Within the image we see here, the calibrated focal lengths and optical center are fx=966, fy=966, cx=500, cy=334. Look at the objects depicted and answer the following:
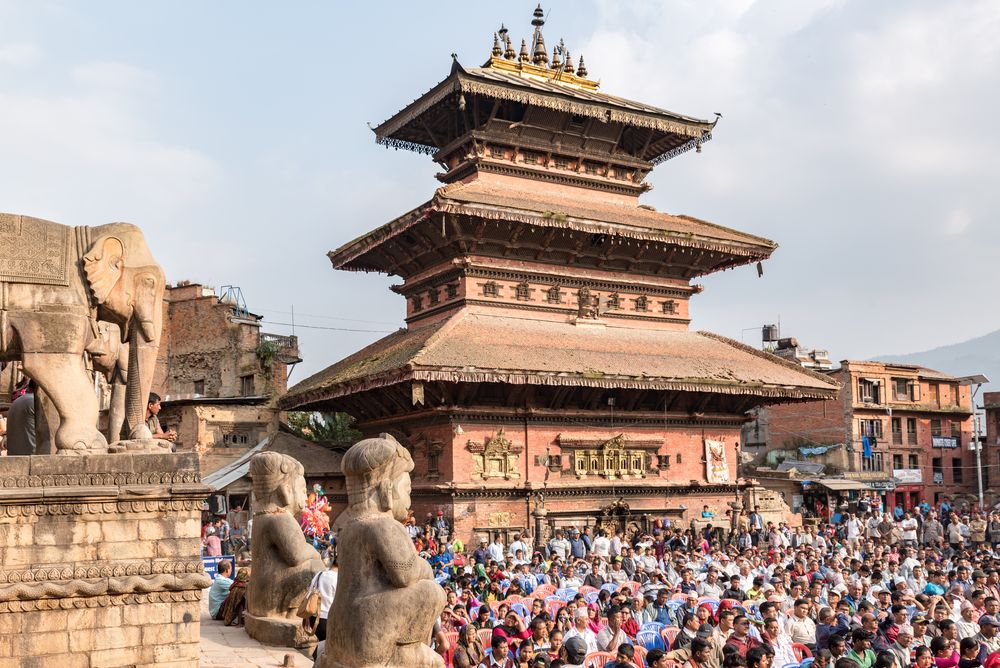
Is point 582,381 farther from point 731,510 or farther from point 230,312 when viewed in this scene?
point 230,312

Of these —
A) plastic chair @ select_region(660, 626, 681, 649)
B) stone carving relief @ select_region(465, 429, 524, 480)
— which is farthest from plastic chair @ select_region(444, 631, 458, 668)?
stone carving relief @ select_region(465, 429, 524, 480)

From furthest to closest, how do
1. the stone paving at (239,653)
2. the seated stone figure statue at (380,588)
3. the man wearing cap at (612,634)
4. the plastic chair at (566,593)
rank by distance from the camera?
the plastic chair at (566,593) → the man wearing cap at (612,634) → the stone paving at (239,653) → the seated stone figure statue at (380,588)

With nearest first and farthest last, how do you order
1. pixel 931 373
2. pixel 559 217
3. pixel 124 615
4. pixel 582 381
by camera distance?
pixel 124 615
pixel 582 381
pixel 559 217
pixel 931 373

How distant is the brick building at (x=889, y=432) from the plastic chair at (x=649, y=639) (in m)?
35.9

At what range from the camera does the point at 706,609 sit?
453 inches

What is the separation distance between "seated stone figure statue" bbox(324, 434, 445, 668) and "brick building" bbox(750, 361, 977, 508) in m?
41.7

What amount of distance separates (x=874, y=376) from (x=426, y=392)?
105 ft

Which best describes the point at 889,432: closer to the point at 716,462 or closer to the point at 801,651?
the point at 716,462

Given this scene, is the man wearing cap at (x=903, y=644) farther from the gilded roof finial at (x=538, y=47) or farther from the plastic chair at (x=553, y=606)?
the gilded roof finial at (x=538, y=47)

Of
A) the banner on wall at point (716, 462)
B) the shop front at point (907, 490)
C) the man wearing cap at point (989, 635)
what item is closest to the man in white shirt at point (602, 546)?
the banner on wall at point (716, 462)

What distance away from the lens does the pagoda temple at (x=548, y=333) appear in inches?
922

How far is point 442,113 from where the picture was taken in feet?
95.0

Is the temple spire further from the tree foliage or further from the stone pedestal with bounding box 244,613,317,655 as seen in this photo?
the stone pedestal with bounding box 244,613,317,655

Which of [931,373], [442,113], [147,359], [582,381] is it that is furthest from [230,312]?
[931,373]
